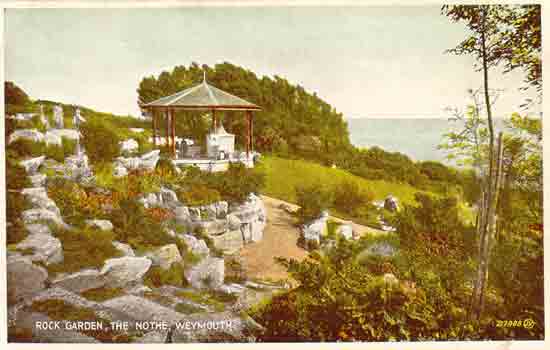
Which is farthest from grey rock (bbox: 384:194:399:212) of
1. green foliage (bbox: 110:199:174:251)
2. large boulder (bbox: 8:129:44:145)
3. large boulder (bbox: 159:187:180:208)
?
large boulder (bbox: 8:129:44:145)

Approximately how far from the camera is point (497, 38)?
5602 millimetres

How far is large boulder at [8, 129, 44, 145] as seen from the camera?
555 centimetres

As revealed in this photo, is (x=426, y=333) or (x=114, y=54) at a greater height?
(x=114, y=54)

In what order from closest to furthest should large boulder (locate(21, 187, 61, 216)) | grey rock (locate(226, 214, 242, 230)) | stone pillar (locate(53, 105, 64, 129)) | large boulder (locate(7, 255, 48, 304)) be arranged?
1. large boulder (locate(7, 255, 48, 304))
2. large boulder (locate(21, 187, 61, 216))
3. stone pillar (locate(53, 105, 64, 129))
4. grey rock (locate(226, 214, 242, 230))

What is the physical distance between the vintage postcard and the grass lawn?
0.03 metres

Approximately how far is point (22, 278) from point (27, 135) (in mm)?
1791

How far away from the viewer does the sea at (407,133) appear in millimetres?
5648

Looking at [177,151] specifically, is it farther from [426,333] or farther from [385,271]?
[426,333]

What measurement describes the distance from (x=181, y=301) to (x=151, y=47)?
3242mm

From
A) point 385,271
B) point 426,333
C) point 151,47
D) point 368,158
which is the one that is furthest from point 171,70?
point 426,333

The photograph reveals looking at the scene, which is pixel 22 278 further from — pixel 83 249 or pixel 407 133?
pixel 407 133

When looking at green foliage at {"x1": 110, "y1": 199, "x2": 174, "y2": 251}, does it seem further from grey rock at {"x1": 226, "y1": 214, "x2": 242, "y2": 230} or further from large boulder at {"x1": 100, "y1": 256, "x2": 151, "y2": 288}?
grey rock at {"x1": 226, "y1": 214, "x2": 242, "y2": 230}

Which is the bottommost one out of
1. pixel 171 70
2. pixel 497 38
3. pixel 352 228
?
pixel 352 228

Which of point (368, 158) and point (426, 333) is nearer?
point (426, 333)
